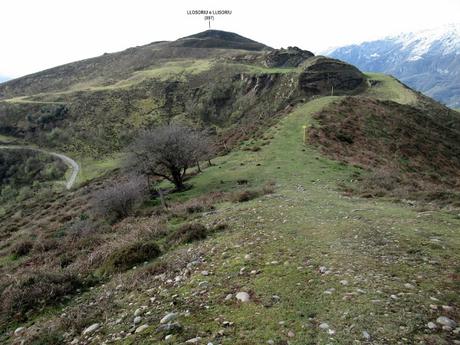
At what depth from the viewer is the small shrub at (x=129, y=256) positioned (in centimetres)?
1274

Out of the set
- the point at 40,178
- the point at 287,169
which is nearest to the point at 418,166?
the point at 287,169

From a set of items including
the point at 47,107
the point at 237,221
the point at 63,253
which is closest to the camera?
the point at 237,221

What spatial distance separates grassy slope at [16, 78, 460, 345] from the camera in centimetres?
690

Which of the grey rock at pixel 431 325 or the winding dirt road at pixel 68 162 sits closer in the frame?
the grey rock at pixel 431 325

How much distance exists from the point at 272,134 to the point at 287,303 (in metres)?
39.3

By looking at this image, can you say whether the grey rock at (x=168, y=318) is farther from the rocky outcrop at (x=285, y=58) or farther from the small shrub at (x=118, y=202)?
the rocky outcrop at (x=285, y=58)

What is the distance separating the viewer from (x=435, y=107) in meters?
78.1

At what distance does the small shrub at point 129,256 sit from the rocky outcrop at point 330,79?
89426 millimetres

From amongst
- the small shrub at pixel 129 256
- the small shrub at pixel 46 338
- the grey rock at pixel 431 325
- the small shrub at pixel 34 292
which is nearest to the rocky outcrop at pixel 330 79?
the small shrub at pixel 129 256

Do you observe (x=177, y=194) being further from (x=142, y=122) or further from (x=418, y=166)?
(x=142, y=122)

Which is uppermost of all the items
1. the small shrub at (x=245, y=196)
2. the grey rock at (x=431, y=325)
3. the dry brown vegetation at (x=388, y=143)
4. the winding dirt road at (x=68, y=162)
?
the grey rock at (x=431, y=325)

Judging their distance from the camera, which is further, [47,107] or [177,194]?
[47,107]

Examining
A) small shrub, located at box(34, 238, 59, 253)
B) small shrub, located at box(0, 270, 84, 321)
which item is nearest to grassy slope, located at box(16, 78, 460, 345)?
small shrub, located at box(0, 270, 84, 321)

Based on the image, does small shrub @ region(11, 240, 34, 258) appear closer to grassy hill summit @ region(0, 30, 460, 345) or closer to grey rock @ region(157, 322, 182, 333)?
grassy hill summit @ region(0, 30, 460, 345)
